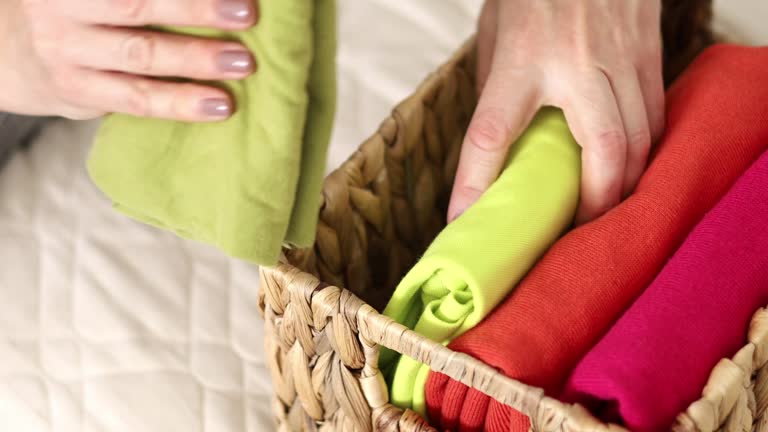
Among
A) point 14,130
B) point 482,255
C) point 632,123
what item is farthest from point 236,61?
point 14,130

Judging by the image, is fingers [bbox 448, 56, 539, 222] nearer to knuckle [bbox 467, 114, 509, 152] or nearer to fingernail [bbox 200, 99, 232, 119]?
knuckle [bbox 467, 114, 509, 152]

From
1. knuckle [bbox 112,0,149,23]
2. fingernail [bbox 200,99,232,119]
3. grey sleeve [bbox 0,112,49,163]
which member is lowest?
grey sleeve [bbox 0,112,49,163]

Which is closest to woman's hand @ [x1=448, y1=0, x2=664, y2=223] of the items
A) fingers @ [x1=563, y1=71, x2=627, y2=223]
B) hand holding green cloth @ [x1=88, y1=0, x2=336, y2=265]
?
fingers @ [x1=563, y1=71, x2=627, y2=223]

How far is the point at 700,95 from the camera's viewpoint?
512mm

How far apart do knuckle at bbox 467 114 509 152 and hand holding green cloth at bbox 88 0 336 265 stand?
0.13m

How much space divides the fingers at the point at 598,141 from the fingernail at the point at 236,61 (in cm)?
22

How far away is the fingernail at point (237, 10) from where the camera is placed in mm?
332

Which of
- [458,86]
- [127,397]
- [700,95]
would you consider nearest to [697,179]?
[700,95]

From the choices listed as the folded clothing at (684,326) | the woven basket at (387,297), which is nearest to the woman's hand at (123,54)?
the woven basket at (387,297)

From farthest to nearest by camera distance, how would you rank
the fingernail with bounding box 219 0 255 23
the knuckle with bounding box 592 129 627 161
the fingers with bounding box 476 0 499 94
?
the fingers with bounding box 476 0 499 94
the knuckle with bounding box 592 129 627 161
the fingernail with bounding box 219 0 255 23

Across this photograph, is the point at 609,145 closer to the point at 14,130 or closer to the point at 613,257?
the point at 613,257

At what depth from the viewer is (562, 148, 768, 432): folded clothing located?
0.35 m

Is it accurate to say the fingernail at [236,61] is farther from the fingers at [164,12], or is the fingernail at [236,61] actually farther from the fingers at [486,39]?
the fingers at [486,39]

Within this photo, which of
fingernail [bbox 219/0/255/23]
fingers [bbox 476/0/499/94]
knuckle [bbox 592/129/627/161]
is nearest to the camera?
fingernail [bbox 219/0/255/23]
